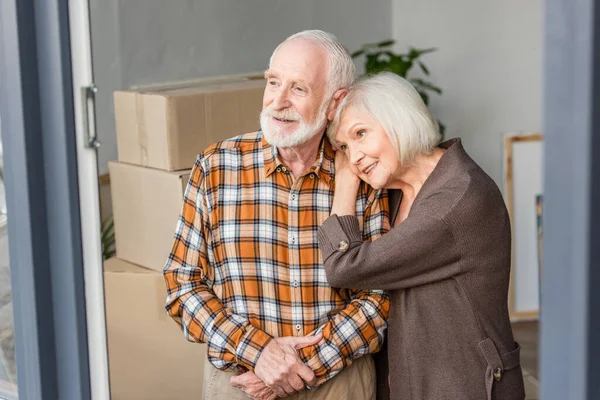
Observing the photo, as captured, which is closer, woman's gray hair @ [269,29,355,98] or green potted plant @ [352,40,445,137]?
woman's gray hair @ [269,29,355,98]

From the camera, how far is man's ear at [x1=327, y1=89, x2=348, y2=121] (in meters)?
1.92

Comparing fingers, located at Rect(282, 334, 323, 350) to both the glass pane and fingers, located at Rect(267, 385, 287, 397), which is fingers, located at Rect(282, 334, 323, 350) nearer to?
fingers, located at Rect(267, 385, 287, 397)

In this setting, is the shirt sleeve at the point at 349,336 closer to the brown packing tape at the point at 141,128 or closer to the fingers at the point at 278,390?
the fingers at the point at 278,390

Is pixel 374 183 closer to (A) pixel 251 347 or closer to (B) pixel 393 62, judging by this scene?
(A) pixel 251 347

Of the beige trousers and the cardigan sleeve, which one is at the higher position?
the cardigan sleeve

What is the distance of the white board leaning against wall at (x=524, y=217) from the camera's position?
459cm

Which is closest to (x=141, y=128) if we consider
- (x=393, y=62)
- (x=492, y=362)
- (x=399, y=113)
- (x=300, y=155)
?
(x=300, y=155)

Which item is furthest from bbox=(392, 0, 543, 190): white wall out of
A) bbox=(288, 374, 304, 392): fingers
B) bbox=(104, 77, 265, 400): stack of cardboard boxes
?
bbox=(288, 374, 304, 392): fingers

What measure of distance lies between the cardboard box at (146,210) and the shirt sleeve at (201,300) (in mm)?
886

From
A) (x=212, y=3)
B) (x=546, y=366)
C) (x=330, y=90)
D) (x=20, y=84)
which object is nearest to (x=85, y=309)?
(x=20, y=84)

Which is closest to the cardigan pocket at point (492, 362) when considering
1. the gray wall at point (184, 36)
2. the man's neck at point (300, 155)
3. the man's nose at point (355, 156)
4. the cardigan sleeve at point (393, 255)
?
the cardigan sleeve at point (393, 255)

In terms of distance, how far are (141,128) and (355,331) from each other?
4.50ft

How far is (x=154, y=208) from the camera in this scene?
2990 millimetres

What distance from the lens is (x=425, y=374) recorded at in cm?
185
